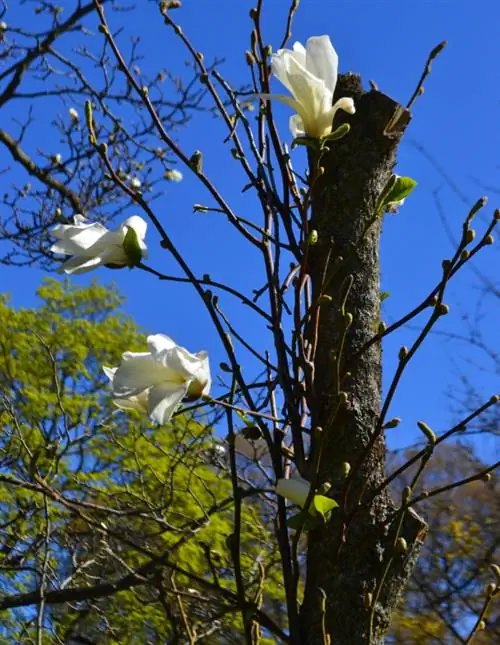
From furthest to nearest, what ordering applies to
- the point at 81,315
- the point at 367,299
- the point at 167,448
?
the point at 81,315 → the point at 167,448 → the point at 367,299

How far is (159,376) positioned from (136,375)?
23mm

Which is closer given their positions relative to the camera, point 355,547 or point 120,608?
point 355,547

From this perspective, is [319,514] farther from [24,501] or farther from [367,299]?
[24,501]

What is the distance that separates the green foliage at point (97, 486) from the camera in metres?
3.14

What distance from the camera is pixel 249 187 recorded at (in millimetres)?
1104

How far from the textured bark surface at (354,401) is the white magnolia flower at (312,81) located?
0.49 ft

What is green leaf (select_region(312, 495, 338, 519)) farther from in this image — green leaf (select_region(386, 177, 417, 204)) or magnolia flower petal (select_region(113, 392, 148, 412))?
green leaf (select_region(386, 177, 417, 204))

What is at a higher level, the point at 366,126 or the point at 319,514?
the point at 366,126

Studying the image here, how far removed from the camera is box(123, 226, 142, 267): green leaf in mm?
893

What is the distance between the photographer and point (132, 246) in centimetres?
89

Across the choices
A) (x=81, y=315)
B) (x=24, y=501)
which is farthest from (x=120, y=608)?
(x=81, y=315)

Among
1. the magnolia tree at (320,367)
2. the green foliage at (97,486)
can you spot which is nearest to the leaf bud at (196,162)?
the magnolia tree at (320,367)

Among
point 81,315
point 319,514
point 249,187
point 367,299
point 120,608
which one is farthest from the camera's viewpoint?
point 81,315

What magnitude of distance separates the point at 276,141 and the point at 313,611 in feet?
1.76
